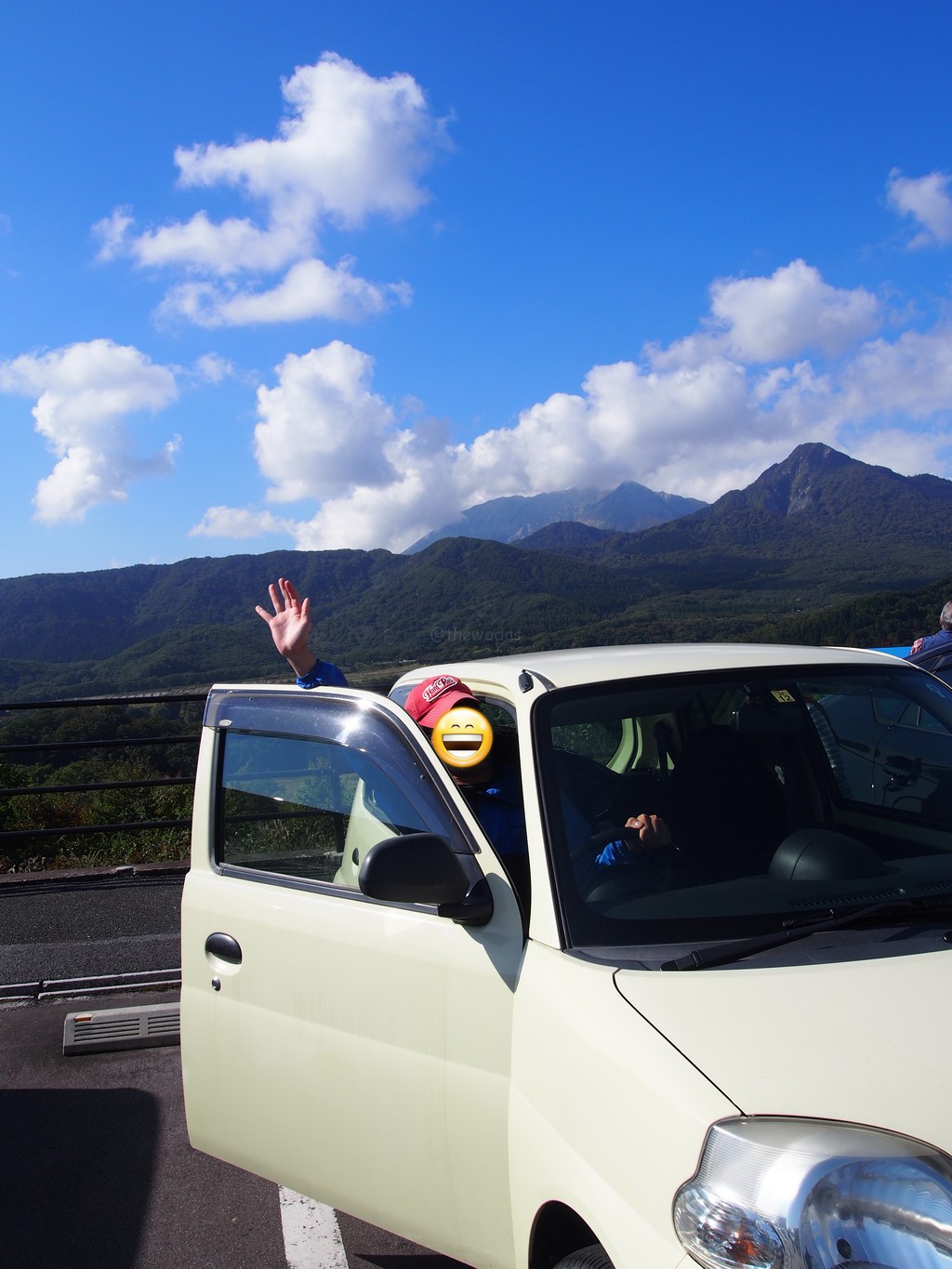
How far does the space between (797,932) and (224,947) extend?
1.69 meters

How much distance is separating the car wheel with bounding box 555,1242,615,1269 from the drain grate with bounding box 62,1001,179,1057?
3.42 meters

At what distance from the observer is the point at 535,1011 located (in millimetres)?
2061

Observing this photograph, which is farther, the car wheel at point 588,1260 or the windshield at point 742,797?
the windshield at point 742,797

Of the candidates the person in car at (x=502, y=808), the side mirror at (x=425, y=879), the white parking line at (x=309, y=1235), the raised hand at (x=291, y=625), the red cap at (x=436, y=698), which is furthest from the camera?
the raised hand at (x=291, y=625)

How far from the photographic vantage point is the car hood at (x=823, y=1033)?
1639 millimetres

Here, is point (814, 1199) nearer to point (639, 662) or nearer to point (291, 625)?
point (639, 662)

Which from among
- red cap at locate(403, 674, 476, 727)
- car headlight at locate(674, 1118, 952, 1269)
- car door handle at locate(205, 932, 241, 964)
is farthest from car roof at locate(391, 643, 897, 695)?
car headlight at locate(674, 1118, 952, 1269)

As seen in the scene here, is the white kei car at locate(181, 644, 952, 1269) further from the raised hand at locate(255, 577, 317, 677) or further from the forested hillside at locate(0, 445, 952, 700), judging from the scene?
the forested hillside at locate(0, 445, 952, 700)

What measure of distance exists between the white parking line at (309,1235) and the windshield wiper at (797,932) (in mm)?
1733

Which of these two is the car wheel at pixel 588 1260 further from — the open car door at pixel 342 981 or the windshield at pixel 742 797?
the windshield at pixel 742 797

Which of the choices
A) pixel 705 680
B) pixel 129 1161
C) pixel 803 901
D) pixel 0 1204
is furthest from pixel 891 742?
pixel 0 1204

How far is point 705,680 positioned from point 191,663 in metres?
56.9

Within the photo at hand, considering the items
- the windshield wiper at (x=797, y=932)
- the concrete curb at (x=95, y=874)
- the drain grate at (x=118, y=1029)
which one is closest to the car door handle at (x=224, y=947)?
the windshield wiper at (x=797, y=932)

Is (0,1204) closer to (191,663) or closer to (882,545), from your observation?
(191,663)
